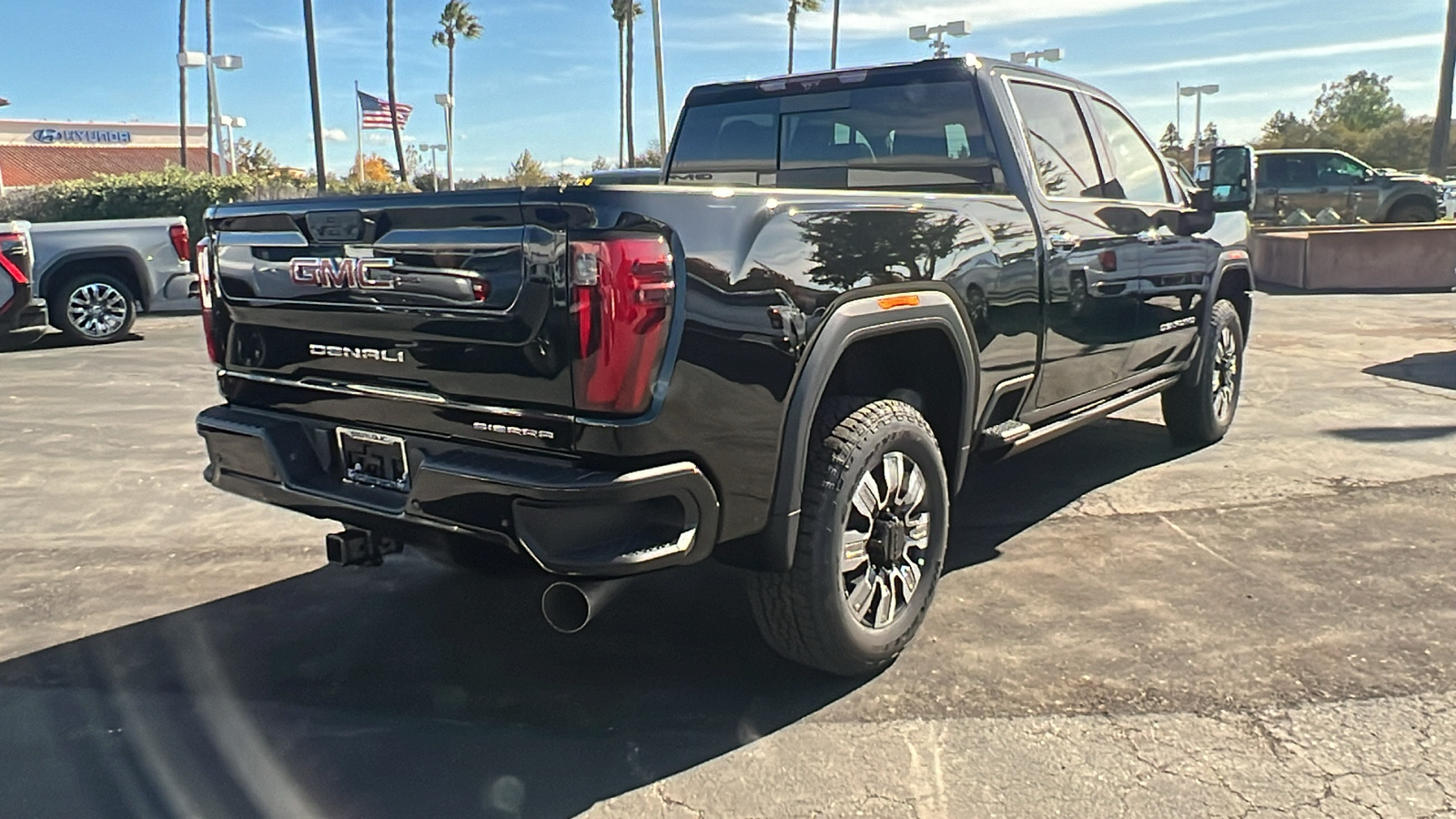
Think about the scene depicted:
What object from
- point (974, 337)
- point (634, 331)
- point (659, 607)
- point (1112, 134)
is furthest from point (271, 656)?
point (1112, 134)

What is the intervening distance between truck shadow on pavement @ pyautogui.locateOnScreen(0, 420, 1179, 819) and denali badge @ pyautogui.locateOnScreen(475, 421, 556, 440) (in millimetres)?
884

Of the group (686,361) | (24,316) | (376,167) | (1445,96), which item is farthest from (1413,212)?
(376,167)

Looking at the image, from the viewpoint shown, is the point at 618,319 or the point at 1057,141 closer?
the point at 618,319

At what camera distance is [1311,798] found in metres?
2.71

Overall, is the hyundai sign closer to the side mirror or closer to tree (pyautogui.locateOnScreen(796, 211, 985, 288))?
the side mirror

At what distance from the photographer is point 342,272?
10.00 ft

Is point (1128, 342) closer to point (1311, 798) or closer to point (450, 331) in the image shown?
point (1311, 798)

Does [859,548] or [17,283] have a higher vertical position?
[17,283]

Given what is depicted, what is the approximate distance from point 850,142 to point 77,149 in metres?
66.4

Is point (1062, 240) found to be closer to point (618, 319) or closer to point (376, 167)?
point (618, 319)

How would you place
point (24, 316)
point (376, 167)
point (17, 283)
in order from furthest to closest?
1. point (376, 167)
2. point (24, 316)
3. point (17, 283)

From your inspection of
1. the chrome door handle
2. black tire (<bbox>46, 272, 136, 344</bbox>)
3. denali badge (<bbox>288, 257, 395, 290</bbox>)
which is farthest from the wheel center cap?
black tire (<bbox>46, 272, 136, 344</bbox>)

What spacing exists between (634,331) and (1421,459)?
196 inches

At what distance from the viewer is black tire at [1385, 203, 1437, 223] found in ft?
66.3
